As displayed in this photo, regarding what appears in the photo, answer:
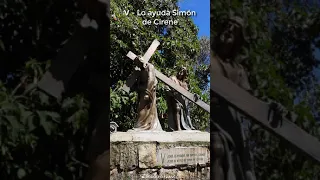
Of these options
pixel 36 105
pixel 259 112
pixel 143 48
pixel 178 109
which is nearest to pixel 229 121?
pixel 259 112

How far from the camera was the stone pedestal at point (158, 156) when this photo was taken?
19.8ft

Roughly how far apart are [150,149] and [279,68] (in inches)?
153

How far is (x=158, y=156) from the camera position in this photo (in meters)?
6.32

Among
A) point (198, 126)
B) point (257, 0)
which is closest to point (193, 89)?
point (198, 126)

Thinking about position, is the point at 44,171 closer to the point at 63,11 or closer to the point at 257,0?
the point at 63,11

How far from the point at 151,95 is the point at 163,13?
817 cm

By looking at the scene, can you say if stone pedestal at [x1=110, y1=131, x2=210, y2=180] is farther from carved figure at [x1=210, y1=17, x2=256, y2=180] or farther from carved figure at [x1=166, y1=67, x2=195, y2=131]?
carved figure at [x1=210, y1=17, x2=256, y2=180]

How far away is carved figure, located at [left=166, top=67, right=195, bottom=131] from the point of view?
28.1 ft

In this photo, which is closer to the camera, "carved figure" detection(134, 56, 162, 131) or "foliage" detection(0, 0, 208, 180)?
"foliage" detection(0, 0, 208, 180)

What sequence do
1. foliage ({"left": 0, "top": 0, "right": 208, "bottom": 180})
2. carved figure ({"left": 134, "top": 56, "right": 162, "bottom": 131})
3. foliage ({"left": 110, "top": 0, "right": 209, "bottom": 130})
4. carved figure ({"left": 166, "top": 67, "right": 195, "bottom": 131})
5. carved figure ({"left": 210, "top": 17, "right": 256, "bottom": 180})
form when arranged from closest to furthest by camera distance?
1. foliage ({"left": 0, "top": 0, "right": 208, "bottom": 180})
2. carved figure ({"left": 210, "top": 17, "right": 256, "bottom": 180})
3. carved figure ({"left": 134, "top": 56, "right": 162, "bottom": 131})
4. carved figure ({"left": 166, "top": 67, "right": 195, "bottom": 131})
5. foliage ({"left": 110, "top": 0, "right": 209, "bottom": 130})

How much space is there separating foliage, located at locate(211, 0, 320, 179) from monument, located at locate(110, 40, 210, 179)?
3.71m

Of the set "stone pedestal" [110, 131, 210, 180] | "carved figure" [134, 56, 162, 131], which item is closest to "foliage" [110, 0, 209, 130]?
"carved figure" [134, 56, 162, 131]

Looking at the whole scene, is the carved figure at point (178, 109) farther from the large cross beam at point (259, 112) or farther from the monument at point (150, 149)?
the large cross beam at point (259, 112)

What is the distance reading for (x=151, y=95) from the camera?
7285mm
